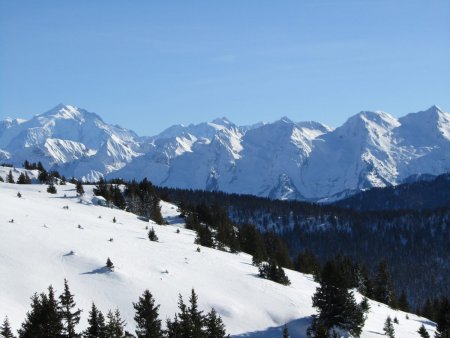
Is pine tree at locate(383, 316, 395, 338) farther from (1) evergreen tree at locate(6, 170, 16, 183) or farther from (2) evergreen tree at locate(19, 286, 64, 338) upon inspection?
(1) evergreen tree at locate(6, 170, 16, 183)

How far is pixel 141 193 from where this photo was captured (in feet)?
388

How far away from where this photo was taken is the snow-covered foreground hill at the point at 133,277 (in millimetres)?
50594

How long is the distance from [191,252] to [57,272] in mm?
19535

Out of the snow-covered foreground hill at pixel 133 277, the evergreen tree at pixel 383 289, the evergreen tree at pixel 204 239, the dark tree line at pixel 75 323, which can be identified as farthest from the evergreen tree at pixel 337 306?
the evergreen tree at pixel 383 289

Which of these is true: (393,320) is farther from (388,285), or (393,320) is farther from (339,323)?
(388,285)

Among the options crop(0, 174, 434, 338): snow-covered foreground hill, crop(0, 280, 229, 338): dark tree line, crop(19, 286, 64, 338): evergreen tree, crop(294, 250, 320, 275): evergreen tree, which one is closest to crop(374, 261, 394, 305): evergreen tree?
crop(294, 250, 320, 275): evergreen tree

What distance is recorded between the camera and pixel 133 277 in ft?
184

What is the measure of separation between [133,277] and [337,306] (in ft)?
63.3

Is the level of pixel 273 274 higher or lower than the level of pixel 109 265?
lower

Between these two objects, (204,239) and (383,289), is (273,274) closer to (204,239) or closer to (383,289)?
(204,239)

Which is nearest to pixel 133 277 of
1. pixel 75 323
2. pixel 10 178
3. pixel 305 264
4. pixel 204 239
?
pixel 75 323

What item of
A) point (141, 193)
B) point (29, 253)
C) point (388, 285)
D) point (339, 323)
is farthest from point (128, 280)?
point (141, 193)

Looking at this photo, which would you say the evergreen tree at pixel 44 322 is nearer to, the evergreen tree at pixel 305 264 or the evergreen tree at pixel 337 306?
the evergreen tree at pixel 337 306

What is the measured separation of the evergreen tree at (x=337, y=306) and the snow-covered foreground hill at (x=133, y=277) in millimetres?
2292
